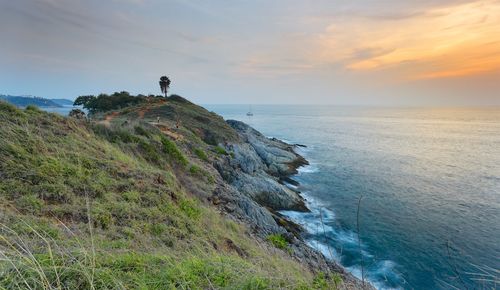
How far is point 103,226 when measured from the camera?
7.72 meters

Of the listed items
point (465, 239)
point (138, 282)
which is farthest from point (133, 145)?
→ point (465, 239)

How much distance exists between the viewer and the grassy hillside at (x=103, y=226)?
11.6 ft

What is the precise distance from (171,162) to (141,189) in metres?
7.63

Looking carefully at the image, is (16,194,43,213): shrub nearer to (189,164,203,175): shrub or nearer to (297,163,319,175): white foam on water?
(189,164,203,175): shrub

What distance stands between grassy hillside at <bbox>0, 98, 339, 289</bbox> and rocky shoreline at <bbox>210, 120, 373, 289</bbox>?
1.63 meters

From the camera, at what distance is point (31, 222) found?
6273 millimetres

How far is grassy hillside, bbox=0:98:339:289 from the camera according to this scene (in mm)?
3539

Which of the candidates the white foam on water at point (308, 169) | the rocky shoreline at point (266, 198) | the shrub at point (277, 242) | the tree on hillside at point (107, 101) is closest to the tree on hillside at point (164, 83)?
the tree on hillside at point (107, 101)

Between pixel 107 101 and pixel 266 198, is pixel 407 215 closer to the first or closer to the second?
pixel 266 198

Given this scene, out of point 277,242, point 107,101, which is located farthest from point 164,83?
point 277,242

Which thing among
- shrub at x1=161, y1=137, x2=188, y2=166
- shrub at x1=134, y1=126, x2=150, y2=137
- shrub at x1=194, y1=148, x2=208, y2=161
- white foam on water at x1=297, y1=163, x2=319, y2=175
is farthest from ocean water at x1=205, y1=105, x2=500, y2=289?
shrub at x1=134, y1=126, x2=150, y2=137

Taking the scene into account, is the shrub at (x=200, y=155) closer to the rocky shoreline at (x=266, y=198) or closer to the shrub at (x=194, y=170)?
the rocky shoreline at (x=266, y=198)

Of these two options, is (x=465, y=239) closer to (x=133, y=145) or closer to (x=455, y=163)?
(x=133, y=145)

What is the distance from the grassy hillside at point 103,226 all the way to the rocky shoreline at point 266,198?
1627 mm
